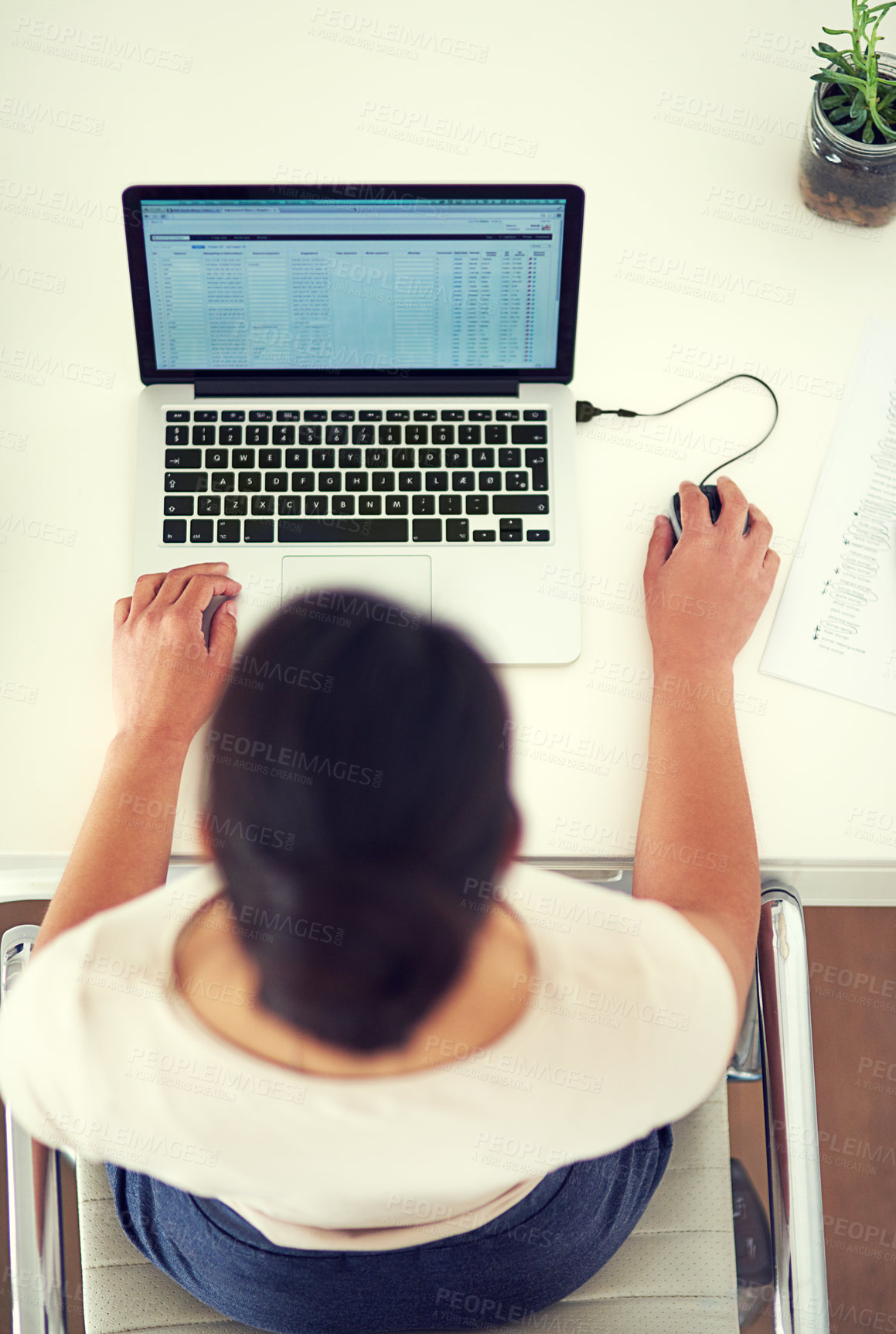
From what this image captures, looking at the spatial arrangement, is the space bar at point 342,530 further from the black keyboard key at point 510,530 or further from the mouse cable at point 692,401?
the mouse cable at point 692,401

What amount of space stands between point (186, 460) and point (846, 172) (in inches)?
29.1

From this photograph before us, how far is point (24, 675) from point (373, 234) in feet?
1.69

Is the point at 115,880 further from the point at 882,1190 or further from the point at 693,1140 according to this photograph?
the point at 882,1190

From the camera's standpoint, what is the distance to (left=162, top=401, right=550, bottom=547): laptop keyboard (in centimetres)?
97

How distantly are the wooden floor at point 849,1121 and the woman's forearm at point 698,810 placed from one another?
36.3 inches

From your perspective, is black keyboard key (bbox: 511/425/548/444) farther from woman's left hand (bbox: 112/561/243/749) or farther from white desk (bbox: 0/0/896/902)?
woman's left hand (bbox: 112/561/243/749)

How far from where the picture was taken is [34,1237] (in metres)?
0.88

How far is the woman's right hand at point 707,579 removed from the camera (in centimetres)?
93

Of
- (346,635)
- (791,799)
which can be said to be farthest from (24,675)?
(791,799)

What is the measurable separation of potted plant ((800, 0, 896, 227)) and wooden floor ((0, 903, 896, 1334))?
3.72ft

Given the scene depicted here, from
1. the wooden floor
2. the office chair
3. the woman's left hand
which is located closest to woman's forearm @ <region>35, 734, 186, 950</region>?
the woman's left hand

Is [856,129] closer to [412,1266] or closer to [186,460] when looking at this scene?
[186,460]

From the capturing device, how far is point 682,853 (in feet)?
2.79

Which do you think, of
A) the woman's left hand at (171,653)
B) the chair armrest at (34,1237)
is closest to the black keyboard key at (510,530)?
the woman's left hand at (171,653)
